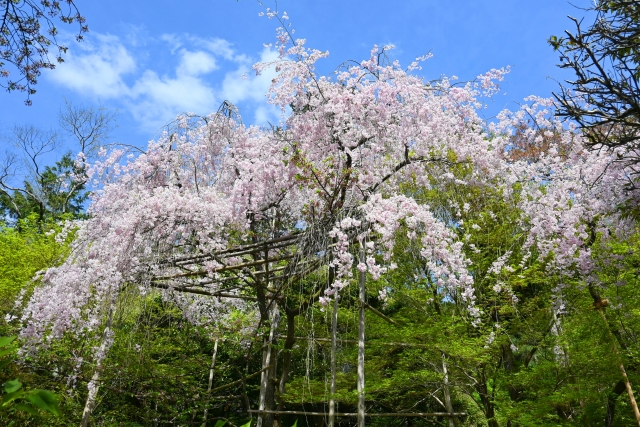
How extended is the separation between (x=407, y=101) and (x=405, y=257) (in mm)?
3585

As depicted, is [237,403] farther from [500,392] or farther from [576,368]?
[576,368]

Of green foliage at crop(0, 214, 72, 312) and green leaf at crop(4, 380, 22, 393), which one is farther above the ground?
green foliage at crop(0, 214, 72, 312)

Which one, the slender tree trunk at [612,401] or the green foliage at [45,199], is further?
the green foliage at [45,199]

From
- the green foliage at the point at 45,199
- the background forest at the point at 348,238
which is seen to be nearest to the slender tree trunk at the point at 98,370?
the background forest at the point at 348,238

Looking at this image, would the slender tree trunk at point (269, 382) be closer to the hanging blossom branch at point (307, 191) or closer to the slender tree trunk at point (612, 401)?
the hanging blossom branch at point (307, 191)

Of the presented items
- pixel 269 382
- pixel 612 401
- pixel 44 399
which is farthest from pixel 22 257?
pixel 44 399

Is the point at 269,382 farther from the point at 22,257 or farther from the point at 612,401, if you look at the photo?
the point at 22,257

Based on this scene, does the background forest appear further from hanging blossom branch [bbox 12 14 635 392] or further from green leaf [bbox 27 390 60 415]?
green leaf [bbox 27 390 60 415]

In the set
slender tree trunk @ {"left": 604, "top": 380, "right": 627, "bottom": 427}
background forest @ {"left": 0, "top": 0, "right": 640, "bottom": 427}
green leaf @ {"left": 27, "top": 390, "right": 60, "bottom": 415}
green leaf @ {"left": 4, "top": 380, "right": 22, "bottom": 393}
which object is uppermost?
background forest @ {"left": 0, "top": 0, "right": 640, "bottom": 427}

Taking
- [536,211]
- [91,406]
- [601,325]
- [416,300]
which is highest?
[536,211]

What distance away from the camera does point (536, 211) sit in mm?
6387

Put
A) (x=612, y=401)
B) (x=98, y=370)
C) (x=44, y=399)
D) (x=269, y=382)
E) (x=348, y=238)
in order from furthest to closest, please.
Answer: (x=269, y=382) < (x=98, y=370) < (x=612, y=401) < (x=348, y=238) < (x=44, y=399)

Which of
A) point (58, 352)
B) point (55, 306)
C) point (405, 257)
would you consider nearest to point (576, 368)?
point (405, 257)

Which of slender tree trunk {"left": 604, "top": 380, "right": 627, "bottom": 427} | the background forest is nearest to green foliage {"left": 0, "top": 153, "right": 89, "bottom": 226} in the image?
the background forest
